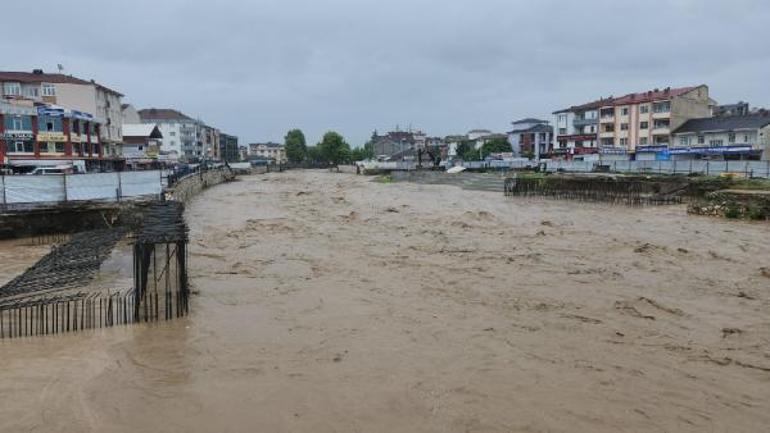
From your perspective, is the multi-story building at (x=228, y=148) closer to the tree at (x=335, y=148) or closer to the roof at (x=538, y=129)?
the tree at (x=335, y=148)

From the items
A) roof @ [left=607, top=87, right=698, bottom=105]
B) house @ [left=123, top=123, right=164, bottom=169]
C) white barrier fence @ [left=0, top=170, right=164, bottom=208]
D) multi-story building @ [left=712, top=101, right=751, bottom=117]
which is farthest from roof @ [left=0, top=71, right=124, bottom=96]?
multi-story building @ [left=712, top=101, right=751, bottom=117]

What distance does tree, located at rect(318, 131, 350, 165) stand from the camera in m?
145

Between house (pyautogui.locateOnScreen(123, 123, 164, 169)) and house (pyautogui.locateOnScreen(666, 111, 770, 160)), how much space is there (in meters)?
65.7

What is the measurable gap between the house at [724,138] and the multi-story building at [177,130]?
103368 mm

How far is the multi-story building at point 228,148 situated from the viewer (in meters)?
174

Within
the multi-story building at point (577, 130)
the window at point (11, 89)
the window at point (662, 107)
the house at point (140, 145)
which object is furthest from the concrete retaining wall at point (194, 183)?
the window at point (662, 107)

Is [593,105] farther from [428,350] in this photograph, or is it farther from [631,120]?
[428,350]

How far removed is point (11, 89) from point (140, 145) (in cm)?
2044

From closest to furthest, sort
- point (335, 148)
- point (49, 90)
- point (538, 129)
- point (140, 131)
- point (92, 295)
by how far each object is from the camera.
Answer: point (92, 295) → point (49, 90) → point (140, 131) → point (538, 129) → point (335, 148)

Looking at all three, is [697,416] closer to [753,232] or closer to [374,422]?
[374,422]

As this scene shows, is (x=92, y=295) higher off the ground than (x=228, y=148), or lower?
lower

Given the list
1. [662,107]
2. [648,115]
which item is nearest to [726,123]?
[662,107]

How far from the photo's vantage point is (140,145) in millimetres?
84250

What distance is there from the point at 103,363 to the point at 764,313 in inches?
573
